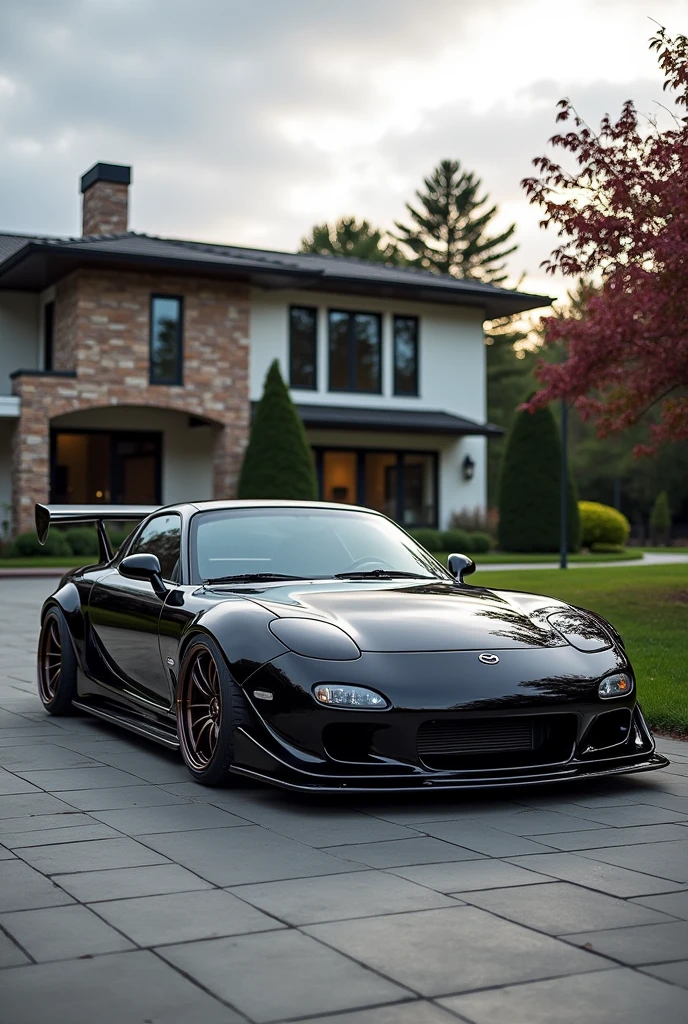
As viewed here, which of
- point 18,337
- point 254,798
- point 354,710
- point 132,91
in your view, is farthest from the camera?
point 18,337

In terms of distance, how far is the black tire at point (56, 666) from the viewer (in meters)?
8.02

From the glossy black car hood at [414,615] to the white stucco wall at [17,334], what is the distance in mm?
27489

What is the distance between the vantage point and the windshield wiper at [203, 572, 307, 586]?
6680mm

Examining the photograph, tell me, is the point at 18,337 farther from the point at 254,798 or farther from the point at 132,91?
the point at 254,798

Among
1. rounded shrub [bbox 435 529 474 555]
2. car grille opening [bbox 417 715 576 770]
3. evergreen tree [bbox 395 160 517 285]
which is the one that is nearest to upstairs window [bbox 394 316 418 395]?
rounded shrub [bbox 435 529 474 555]

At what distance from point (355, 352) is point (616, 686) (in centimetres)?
2865

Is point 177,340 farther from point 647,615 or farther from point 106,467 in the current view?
point 647,615

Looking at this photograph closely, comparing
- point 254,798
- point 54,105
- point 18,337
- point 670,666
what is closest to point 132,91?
point 54,105

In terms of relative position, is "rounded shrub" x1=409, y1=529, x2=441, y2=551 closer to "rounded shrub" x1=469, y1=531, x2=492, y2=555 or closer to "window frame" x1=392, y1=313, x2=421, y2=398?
"rounded shrub" x1=469, y1=531, x2=492, y2=555

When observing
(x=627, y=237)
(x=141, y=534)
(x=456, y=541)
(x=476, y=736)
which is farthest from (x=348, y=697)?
(x=456, y=541)

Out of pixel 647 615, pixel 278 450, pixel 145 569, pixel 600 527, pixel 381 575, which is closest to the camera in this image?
pixel 145 569

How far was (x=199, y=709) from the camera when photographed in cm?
613

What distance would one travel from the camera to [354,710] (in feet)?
17.5

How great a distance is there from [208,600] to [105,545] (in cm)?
238
